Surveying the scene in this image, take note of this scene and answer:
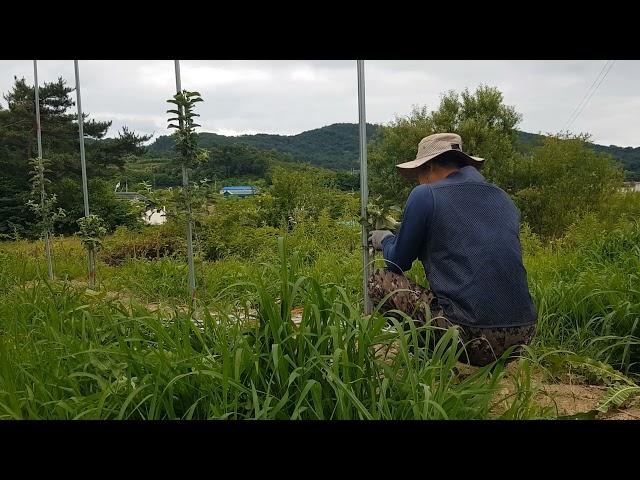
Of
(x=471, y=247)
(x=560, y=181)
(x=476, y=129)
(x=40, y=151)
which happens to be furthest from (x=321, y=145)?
(x=560, y=181)

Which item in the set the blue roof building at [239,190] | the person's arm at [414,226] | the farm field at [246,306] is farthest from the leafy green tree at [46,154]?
the person's arm at [414,226]

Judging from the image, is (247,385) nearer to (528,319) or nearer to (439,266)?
(439,266)

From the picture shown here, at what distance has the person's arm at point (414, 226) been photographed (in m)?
1.92

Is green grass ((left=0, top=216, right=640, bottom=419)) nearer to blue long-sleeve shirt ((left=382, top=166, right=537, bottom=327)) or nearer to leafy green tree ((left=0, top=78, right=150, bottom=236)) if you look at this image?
blue long-sleeve shirt ((left=382, top=166, right=537, bottom=327))

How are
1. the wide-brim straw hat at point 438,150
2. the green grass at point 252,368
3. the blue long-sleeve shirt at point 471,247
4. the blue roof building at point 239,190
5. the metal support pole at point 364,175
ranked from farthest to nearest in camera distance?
the blue roof building at point 239,190 → the metal support pole at point 364,175 → the wide-brim straw hat at point 438,150 → the blue long-sleeve shirt at point 471,247 → the green grass at point 252,368

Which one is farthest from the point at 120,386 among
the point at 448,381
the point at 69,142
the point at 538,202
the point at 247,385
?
the point at 538,202

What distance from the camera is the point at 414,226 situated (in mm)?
1944

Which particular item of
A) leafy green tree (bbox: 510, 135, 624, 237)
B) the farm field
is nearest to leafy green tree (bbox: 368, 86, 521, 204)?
leafy green tree (bbox: 510, 135, 624, 237)

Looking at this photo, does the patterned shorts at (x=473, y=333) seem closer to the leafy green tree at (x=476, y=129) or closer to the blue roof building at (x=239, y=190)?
the blue roof building at (x=239, y=190)

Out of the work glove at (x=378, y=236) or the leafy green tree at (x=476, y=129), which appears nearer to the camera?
the work glove at (x=378, y=236)

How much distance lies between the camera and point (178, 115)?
124 inches

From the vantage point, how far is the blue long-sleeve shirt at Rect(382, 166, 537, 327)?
6.11ft

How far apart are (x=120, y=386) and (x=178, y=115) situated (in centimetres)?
199
